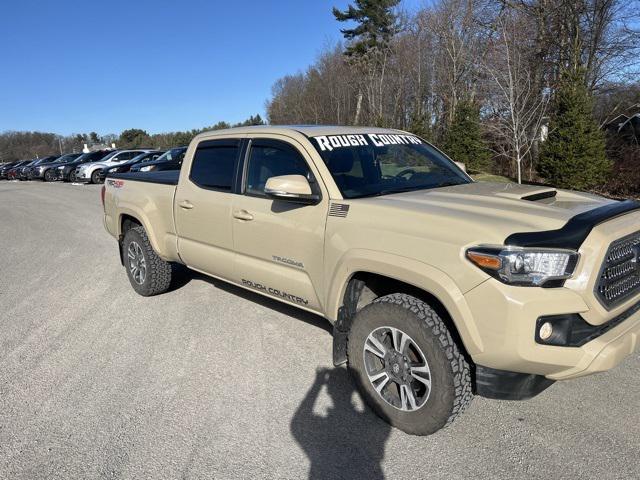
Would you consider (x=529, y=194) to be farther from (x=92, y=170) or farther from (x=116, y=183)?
(x=92, y=170)

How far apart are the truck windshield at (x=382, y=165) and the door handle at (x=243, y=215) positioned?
2.68 ft

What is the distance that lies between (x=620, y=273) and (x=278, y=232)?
226cm

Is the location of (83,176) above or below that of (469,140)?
below

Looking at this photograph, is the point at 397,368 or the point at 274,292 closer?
the point at 397,368

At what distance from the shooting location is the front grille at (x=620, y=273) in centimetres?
263

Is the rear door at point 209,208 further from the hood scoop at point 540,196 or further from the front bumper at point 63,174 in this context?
the front bumper at point 63,174

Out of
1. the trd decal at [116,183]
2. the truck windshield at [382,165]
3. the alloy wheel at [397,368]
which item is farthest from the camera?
the trd decal at [116,183]

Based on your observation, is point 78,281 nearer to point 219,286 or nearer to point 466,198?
point 219,286

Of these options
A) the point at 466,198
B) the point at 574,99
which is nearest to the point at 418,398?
the point at 466,198

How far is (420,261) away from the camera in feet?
9.19

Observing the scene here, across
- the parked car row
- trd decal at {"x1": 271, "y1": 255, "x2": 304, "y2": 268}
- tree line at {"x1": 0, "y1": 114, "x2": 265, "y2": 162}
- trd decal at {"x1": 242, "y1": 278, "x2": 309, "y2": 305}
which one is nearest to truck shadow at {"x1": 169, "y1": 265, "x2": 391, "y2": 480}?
trd decal at {"x1": 242, "y1": 278, "x2": 309, "y2": 305}

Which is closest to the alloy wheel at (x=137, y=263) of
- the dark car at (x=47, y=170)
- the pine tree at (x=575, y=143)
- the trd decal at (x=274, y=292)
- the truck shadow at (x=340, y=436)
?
the trd decal at (x=274, y=292)

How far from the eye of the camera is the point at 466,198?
10.7ft

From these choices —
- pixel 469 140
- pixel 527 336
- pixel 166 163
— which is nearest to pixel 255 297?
pixel 527 336
